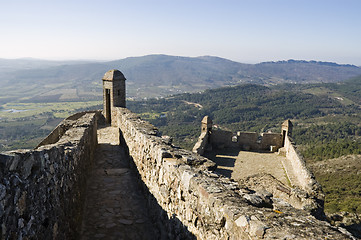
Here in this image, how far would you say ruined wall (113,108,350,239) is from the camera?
7.67 ft

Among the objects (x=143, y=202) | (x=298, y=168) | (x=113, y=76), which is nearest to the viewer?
(x=143, y=202)

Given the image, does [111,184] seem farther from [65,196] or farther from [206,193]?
[206,193]

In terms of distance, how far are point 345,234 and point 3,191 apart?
2.72 metres

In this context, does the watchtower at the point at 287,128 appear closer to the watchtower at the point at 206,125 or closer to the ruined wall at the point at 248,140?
the ruined wall at the point at 248,140

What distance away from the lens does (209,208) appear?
288cm

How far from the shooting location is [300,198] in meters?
8.16

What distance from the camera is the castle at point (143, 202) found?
7.38ft

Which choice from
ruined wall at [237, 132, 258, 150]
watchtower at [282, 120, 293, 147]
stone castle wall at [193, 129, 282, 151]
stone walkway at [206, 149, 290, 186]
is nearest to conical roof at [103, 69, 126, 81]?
stone castle wall at [193, 129, 282, 151]

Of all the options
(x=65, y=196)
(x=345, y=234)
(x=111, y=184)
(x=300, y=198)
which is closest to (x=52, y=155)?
(x=65, y=196)

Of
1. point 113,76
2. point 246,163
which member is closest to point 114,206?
point 246,163

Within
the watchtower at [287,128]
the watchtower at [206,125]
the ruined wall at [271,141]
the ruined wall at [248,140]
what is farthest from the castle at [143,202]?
the watchtower at [287,128]

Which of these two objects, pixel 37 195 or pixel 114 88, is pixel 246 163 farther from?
pixel 37 195

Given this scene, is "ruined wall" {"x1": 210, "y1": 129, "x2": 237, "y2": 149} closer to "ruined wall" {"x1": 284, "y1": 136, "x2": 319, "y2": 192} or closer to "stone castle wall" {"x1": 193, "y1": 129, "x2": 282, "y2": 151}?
"stone castle wall" {"x1": 193, "y1": 129, "x2": 282, "y2": 151}

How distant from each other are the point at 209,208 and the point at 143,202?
121 inches
